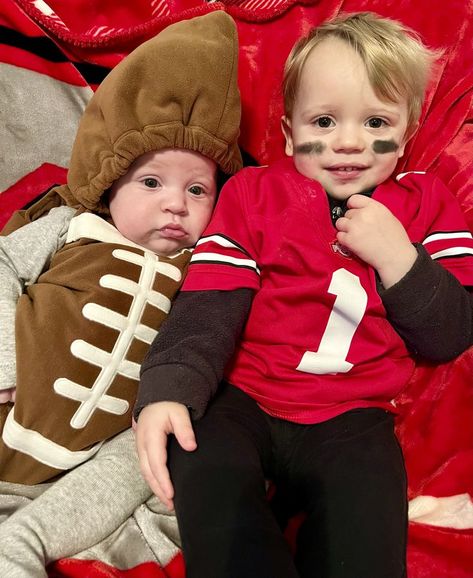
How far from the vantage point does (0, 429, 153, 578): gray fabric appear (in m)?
0.90

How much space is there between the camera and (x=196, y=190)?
1228mm

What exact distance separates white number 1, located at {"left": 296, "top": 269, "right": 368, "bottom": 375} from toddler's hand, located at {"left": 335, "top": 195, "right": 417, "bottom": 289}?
51 mm

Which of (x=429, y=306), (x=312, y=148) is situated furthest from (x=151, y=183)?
(x=429, y=306)

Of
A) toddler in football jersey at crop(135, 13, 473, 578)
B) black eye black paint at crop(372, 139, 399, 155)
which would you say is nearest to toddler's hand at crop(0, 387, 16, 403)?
toddler in football jersey at crop(135, 13, 473, 578)

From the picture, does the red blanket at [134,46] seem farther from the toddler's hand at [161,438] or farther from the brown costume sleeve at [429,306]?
the toddler's hand at [161,438]

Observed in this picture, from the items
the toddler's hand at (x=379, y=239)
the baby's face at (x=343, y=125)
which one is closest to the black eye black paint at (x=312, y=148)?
the baby's face at (x=343, y=125)

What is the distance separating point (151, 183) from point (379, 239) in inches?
17.6

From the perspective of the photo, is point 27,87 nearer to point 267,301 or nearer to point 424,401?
point 267,301

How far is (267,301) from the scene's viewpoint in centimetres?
112

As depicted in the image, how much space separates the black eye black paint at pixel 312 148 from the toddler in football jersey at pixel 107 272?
0.47 ft

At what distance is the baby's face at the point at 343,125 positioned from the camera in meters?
1.09

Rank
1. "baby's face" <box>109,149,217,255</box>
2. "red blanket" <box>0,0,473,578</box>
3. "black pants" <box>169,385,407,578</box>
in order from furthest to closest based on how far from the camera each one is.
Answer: "red blanket" <box>0,0,473,578</box> < "baby's face" <box>109,149,217,255</box> < "black pants" <box>169,385,407,578</box>

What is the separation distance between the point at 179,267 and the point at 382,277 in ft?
1.26

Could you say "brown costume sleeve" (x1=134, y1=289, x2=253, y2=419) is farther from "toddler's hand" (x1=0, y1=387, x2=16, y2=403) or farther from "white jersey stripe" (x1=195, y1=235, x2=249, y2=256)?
"toddler's hand" (x1=0, y1=387, x2=16, y2=403)
